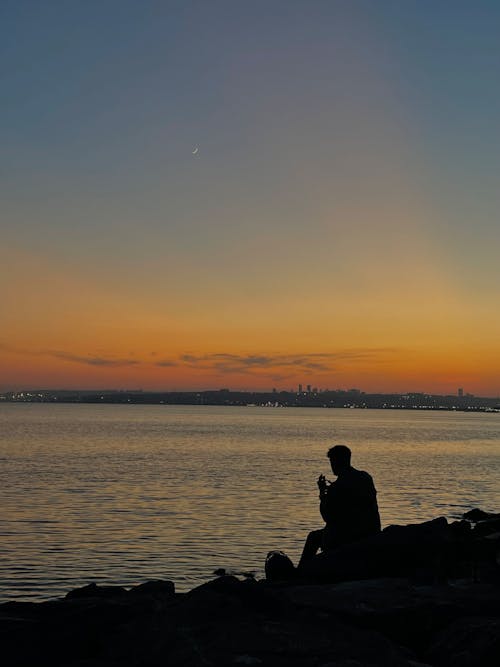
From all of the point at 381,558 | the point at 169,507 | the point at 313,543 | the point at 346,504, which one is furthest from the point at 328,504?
the point at 169,507

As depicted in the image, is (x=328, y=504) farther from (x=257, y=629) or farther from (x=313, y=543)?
(x=257, y=629)

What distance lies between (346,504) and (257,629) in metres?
5.38

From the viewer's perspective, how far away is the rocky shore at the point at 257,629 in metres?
7.32

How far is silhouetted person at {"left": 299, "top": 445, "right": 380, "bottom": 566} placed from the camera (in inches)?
499

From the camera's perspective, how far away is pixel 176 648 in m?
7.46

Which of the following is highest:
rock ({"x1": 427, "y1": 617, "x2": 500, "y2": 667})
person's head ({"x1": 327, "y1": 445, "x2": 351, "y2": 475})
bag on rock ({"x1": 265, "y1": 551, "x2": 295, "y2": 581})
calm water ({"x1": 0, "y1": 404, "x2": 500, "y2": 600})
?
person's head ({"x1": 327, "y1": 445, "x2": 351, "y2": 475})

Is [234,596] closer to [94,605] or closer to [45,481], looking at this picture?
[94,605]

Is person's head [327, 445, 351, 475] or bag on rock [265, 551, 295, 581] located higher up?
person's head [327, 445, 351, 475]

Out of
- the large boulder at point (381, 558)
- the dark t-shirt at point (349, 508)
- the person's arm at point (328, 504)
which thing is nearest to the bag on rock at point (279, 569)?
the large boulder at point (381, 558)

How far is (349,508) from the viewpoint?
12789 millimetres

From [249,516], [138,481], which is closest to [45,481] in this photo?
[138,481]

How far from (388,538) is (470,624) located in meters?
4.04

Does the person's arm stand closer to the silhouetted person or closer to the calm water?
the silhouetted person

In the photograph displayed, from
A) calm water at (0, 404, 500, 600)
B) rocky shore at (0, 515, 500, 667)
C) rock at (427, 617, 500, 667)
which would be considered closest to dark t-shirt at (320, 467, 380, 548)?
rocky shore at (0, 515, 500, 667)
